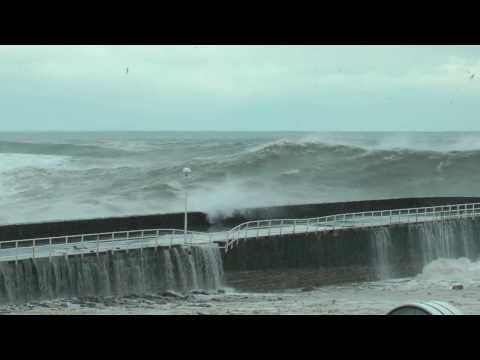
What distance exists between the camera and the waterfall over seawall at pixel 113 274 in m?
13.8

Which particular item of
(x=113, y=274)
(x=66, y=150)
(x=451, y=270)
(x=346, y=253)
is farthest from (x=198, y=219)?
(x=66, y=150)

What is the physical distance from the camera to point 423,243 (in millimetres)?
21859

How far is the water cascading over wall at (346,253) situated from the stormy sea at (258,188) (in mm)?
407

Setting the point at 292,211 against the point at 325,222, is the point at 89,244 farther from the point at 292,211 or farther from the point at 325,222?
the point at 292,211

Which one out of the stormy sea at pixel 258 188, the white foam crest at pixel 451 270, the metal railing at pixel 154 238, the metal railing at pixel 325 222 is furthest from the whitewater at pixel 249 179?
the white foam crest at pixel 451 270

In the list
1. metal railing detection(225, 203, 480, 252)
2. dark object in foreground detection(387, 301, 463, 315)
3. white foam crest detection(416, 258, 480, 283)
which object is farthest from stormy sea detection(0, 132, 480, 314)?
dark object in foreground detection(387, 301, 463, 315)

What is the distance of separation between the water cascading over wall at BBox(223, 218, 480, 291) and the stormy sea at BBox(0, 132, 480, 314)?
1.34 ft

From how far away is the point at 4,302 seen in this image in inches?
534

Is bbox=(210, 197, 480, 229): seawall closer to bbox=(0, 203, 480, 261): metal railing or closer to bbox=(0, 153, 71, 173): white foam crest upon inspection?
bbox=(0, 203, 480, 261): metal railing

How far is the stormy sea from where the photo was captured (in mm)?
15516

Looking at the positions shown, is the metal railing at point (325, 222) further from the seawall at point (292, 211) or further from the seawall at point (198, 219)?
the seawall at point (198, 219)

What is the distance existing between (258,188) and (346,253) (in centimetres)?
2382

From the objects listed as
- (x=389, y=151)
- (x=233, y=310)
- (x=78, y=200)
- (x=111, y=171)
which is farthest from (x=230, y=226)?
(x=389, y=151)
